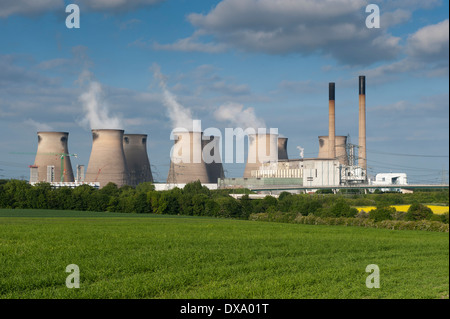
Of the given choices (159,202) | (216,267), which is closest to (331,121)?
(159,202)

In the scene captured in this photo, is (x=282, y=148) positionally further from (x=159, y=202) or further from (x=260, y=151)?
(x=159, y=202)

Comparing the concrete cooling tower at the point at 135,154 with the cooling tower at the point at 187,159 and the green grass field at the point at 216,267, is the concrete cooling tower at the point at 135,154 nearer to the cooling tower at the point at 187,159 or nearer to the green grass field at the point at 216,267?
the cooling tower at the point at 187,159

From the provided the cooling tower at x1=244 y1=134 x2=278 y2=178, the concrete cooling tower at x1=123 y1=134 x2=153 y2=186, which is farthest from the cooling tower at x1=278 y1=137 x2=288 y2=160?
the concrete cooling tower at x1=123 y1=134 x2=153 y2=186

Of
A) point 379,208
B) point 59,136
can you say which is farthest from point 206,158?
point 379,208

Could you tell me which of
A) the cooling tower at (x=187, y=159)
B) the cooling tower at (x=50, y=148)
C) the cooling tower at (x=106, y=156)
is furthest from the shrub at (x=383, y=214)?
the cooling tower at (x=50, y=148)

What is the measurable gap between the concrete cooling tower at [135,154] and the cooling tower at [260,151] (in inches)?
492

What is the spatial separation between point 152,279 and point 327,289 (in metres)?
2.34

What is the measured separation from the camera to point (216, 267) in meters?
8.63

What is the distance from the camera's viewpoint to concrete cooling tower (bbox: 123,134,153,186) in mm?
60312

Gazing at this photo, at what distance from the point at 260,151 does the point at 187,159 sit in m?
12.4

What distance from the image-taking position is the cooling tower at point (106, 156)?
51.2m
